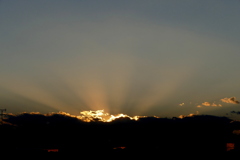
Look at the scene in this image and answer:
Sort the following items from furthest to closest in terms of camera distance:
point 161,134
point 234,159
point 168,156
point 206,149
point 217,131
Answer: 1. point 161,134
2. point 217,131
3. point 206,149
4. point 168,156
5. point 234,159

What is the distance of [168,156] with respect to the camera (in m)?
61.1

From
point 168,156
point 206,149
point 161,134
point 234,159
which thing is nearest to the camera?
point 234,159

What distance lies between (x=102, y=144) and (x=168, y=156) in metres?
16.8

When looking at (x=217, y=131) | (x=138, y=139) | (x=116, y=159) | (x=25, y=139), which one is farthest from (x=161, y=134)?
(x=25, y=139)

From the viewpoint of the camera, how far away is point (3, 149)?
58.9 meters

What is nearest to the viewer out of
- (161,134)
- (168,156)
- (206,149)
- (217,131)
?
(168,156)

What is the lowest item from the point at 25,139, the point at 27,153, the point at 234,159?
the point at 234,159

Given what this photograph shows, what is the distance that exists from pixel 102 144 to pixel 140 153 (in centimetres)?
1104

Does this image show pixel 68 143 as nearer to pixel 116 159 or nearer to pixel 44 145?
pixel 44 145

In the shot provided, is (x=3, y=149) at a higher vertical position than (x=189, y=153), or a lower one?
higher

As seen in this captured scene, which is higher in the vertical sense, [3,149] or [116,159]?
[3,149]

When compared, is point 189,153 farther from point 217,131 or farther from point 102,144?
point 102,144

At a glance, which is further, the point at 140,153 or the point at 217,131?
the point at 217,131

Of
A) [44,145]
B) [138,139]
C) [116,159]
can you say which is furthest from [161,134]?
[44,145]
